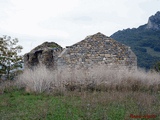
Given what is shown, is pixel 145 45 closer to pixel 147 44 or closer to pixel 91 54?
pixel 147 44

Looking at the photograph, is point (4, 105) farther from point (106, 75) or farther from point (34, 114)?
point (106, 75)

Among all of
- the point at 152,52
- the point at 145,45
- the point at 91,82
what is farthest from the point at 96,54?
the point at 145,45

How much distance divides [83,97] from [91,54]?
6.53 meters

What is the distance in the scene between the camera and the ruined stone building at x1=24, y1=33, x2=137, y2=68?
14734 mm

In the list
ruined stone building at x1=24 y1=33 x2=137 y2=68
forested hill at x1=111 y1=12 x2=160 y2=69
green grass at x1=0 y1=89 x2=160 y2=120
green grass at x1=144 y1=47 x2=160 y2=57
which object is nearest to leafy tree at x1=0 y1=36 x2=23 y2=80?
ruined stone building at x1=24 y1=33 x2=137 y2=68

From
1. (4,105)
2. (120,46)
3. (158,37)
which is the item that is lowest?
(4,105)

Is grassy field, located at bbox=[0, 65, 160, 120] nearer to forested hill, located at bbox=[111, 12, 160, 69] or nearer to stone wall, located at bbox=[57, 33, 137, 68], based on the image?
stone wall, located at bbox=[57, 33, 137, 68]

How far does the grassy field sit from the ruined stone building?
102 inches

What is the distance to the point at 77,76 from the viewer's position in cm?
1178

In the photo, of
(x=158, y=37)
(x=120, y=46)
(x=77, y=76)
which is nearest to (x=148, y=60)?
(x=158, y=37)

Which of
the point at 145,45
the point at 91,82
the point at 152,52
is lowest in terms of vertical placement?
the point at 91,82

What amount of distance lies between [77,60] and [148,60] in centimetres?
2180

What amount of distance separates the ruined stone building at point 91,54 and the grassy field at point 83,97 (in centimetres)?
258

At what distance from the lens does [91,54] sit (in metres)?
15.3
